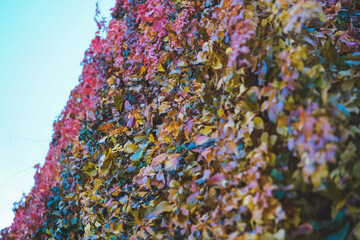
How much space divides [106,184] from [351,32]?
1.92 meters

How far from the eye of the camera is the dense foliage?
38.4 inches

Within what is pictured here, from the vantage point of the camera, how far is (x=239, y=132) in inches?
48.5

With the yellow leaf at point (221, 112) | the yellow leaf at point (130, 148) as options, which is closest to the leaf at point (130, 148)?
the yellow leaf at point (130, 148)

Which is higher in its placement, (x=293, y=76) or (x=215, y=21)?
(x=215, y=21)

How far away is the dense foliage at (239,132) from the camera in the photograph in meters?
0.97

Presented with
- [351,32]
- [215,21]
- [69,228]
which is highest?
[215,21]

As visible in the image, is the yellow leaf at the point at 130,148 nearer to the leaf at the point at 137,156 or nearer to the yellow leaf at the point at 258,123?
the leaf at the point at 137,156

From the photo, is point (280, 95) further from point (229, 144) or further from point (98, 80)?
point (98, 80)

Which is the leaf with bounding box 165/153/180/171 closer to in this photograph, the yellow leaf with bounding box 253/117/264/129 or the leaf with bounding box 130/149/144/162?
the leaf with bounding box 130/149/144/162

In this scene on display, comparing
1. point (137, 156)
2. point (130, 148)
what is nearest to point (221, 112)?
point (137, 156)

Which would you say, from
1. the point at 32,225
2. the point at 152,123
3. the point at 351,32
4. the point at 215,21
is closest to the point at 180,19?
the point at 215,21

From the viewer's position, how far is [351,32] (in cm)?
173

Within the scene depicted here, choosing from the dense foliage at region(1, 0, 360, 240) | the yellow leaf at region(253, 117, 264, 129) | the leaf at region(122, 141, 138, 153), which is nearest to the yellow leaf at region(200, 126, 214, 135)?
the dense foliage at region(1, 0, 360, 240)

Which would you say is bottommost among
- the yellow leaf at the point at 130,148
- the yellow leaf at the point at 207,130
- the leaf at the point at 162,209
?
the leaf at the point at 162,209
